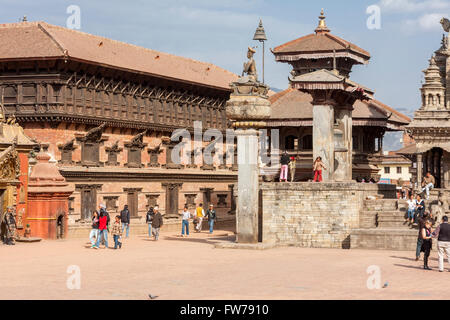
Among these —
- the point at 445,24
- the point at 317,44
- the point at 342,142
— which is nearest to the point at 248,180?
the point at 342,142

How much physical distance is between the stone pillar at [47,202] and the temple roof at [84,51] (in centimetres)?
1124

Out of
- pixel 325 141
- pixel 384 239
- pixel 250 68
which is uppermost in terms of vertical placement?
pixel 250 68

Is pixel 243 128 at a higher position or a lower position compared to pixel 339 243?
higher

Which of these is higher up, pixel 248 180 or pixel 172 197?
pixel 248 180

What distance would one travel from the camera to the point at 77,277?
864 inches

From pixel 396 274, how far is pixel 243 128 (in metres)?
10.6

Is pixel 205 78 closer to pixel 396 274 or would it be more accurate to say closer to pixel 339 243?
pixel 339 243

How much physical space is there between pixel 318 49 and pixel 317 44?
0.64 meters

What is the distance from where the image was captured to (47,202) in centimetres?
3678

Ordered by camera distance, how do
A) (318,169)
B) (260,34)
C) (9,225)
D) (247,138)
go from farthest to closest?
1. (260,34)
2. (318,169)
3. (9,225)
4. (247,138)

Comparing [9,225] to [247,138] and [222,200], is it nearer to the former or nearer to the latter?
[247,138]

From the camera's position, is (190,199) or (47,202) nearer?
(47,202)

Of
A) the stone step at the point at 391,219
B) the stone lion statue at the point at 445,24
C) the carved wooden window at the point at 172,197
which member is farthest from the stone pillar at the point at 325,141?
the carved wooden window at the point at 172,197
